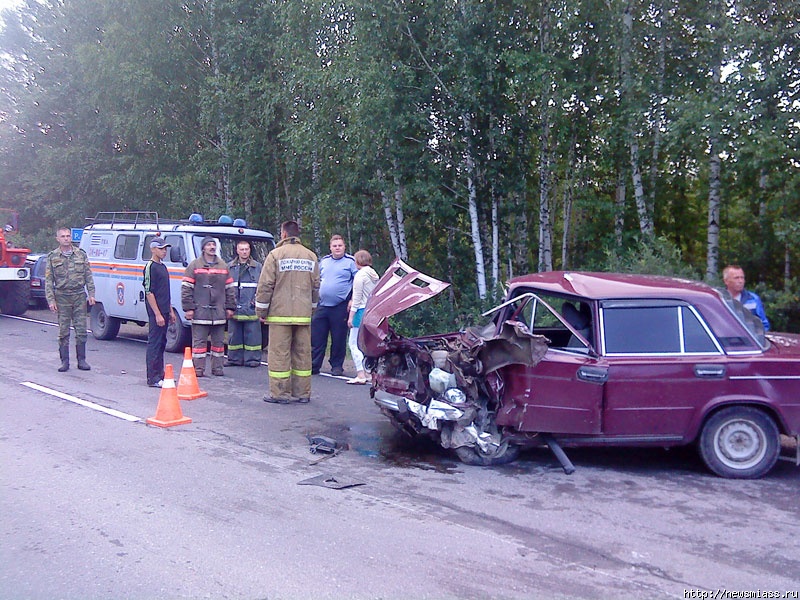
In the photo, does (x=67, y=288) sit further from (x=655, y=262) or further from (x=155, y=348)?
(x=655, y=262)

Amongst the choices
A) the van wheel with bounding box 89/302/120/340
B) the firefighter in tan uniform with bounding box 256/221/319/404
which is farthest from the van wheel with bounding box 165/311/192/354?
the firefighter in tan uniform with bounding box 256/221/319/404

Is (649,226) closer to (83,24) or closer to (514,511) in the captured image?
(514,511)

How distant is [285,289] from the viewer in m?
9.08

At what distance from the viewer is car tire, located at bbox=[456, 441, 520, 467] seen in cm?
656

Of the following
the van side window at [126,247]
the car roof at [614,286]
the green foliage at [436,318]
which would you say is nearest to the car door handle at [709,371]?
the car roof at [614,286]

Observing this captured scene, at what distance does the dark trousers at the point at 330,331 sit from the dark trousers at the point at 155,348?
2202mm

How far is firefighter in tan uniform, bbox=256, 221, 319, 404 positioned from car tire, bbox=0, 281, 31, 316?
44.7 ft

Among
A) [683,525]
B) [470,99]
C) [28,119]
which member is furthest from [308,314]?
[28,119]

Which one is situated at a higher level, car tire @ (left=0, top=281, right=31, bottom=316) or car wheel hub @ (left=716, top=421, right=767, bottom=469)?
car tire @ (left=0, top=281, right=31, bottom=316)

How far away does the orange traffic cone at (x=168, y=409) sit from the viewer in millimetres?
7949

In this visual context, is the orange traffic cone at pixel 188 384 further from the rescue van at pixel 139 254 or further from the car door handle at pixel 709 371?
the car door handle at pixel 709 371

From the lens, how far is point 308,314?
9.16m

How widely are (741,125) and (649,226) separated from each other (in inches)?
148

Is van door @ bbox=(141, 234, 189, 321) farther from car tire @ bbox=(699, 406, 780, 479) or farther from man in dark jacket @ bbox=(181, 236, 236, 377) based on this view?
car tire @ bbox=(699, 406, 780, 479)
